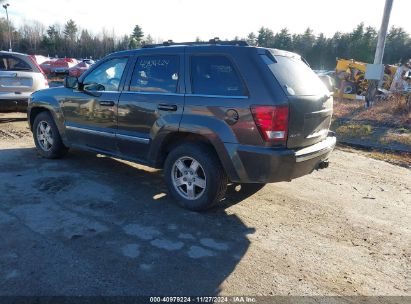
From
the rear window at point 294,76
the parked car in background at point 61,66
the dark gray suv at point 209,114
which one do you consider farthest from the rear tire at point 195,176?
the parked car in background at point 61,66

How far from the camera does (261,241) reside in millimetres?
3600

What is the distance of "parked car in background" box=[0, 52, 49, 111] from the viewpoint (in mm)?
8266

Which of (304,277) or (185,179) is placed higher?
(185,179)

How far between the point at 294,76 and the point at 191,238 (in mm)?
2090

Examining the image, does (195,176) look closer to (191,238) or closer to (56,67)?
(191,238)

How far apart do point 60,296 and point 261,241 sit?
190 cm

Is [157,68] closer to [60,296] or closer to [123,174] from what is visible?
[123,174]

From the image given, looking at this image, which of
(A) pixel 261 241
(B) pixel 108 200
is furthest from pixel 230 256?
(B) pixel 108 200

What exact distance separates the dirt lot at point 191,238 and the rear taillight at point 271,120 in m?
1.04

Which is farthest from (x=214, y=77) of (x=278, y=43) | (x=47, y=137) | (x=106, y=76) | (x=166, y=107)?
(x=278, y=43)

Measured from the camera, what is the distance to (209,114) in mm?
3898

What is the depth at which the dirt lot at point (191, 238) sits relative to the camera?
2869mm

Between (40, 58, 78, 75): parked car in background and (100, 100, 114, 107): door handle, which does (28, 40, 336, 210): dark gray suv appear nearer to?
(100, 100, 114, 107): door handle

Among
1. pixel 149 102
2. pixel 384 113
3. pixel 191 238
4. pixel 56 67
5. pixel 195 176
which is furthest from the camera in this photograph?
pixel 56 67
